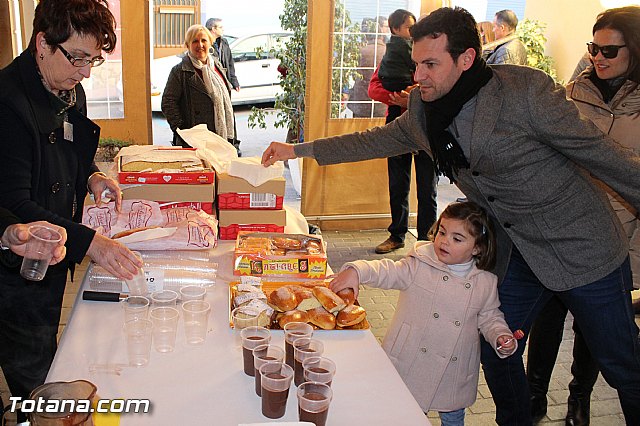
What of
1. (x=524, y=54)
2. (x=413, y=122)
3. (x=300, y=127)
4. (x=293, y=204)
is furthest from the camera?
(x=300, y=127)

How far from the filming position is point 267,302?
1.87 metres

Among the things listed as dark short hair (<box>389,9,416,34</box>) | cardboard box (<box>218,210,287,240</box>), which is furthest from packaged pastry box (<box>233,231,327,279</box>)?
dark short hair (<box>389,9,416,34</box>)

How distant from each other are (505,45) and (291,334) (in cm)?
433

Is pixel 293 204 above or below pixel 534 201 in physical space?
below

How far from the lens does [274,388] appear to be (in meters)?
1.40

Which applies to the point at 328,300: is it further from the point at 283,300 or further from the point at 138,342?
the point at 138,342

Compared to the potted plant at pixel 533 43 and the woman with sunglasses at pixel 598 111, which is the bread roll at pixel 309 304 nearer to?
the woman with sunglasses at pixel 598 111

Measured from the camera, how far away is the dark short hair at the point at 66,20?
1.90 metres

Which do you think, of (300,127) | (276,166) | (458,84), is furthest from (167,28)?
(458,84)

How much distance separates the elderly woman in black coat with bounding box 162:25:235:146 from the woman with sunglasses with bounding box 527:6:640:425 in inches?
117

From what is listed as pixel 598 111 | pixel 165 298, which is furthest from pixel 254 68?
pixel 165 298

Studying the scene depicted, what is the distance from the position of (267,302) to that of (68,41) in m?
1.01

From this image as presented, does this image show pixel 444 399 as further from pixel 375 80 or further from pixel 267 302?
pixel 375 80

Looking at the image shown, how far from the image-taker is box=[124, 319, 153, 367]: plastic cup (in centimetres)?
163
